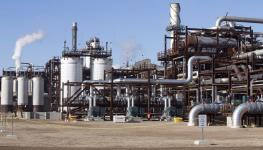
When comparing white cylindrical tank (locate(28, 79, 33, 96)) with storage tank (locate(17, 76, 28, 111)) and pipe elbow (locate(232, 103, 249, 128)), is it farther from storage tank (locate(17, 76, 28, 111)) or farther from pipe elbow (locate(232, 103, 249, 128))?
pipe elbow (locate(232, 103, 249, 128))

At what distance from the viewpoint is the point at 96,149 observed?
26.3 meters

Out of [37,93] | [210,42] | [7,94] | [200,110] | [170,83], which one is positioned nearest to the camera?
[200,110]

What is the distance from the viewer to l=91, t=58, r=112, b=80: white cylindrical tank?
106m

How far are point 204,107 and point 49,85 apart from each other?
66.0m

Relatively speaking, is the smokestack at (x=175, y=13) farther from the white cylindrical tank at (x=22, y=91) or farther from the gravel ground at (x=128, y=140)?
the gravel ground at (x=128, y=140)

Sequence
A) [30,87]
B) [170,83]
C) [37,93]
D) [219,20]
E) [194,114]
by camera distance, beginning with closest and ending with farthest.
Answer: [194,114] → [170,83] → [219,20] → [37,93] → [30,87]

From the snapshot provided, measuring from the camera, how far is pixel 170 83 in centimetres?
7981

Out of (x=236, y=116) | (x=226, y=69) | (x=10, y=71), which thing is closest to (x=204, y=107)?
(x=236, y=116)

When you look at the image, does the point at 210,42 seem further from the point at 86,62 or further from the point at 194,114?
the point at 86,62

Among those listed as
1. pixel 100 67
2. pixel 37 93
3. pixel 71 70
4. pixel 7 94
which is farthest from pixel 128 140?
pixel 7 94

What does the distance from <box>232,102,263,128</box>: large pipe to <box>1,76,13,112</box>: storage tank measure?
69.9 meters

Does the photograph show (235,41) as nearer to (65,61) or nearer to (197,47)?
(197,47)

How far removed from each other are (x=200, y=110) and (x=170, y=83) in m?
23.9

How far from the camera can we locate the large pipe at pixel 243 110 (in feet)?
164
